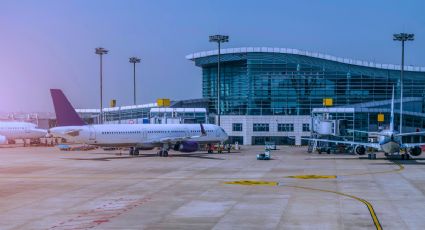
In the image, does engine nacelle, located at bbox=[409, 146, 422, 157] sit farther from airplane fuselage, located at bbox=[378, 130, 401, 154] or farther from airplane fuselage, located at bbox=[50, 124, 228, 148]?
airplane fuselage, located at bbox=[50, 124, 228, 148]

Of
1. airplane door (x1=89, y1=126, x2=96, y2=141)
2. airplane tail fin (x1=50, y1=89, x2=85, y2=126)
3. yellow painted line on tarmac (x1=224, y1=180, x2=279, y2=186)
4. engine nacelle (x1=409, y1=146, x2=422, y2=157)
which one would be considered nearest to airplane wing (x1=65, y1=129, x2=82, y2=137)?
airplane tail fin (x1=50, y1=89, x2=85, y2=126)

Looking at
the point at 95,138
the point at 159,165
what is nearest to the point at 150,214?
the point at 159,165

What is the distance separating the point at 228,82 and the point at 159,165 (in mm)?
88269

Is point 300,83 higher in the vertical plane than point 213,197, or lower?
higher

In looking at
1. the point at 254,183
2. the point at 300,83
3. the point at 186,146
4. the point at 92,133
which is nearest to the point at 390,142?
the point at 254,183

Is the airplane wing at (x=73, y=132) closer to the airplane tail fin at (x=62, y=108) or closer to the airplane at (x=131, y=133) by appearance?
the airplane at (x=131, y=133)

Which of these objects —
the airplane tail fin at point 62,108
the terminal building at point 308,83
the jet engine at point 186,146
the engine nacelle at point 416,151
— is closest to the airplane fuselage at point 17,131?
the terminal building at point 308,83

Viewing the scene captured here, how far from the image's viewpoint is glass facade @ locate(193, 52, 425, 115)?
142250 millimetres

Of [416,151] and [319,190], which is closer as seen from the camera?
[319,190]

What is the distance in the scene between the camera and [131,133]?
8269 centimetres

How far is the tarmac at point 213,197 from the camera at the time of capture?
1134 inches

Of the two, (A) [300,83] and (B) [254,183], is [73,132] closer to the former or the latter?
(B) [254,183]

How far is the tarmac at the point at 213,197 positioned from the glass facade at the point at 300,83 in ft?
265

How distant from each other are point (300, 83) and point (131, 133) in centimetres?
7007
